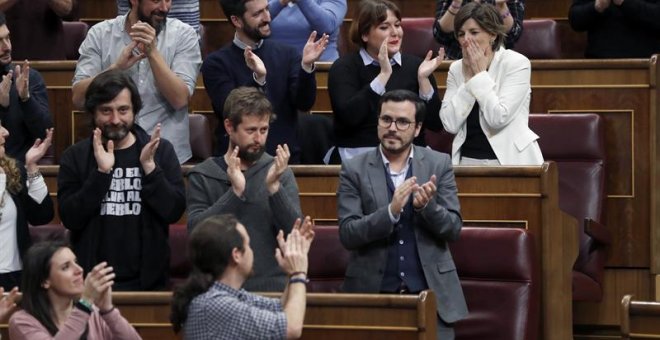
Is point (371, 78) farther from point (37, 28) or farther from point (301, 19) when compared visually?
point (37, 28)

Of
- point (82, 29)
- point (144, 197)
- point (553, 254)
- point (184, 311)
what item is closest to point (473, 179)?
point (553, 254)

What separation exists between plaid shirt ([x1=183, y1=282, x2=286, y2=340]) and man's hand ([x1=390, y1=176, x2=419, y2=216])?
1.36ft

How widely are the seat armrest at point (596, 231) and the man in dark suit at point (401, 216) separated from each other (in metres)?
0.59

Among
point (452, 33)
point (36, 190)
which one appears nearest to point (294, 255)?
point (36, 190)

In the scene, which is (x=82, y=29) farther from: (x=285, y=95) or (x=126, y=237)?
(x=126, y=237)

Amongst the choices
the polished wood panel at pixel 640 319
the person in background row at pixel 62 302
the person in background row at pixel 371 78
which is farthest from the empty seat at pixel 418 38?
the person in background row at pixel 62 302

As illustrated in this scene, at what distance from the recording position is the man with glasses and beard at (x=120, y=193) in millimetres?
2475

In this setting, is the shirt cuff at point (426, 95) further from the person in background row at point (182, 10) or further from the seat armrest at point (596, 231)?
the person in background row at point (182, 10)

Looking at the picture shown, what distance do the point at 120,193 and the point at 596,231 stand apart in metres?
1.01

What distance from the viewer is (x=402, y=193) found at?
2.31 m

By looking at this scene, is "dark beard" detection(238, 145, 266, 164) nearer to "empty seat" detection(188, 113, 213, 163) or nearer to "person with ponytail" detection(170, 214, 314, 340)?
"person with ponytail" detection(170, 214, 314, 340)

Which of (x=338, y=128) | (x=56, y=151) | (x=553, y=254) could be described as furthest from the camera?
(x=56, y=151)

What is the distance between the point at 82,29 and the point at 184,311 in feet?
6.16

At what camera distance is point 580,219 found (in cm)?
302
